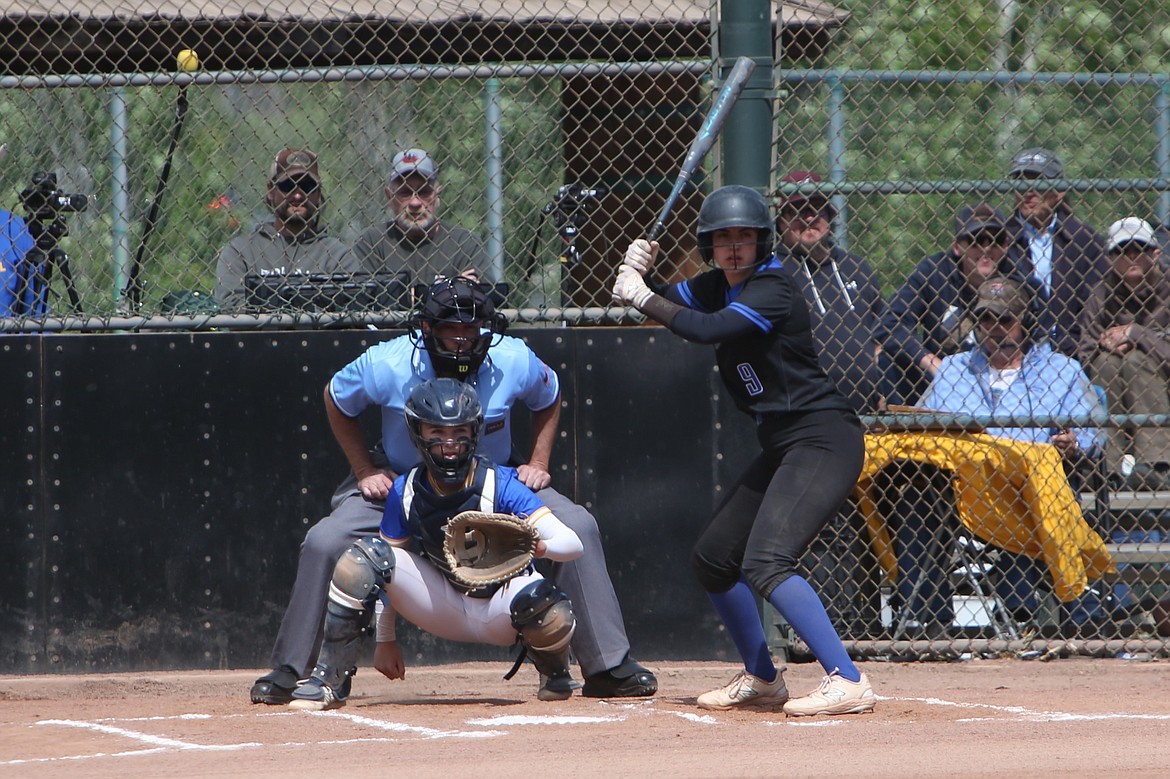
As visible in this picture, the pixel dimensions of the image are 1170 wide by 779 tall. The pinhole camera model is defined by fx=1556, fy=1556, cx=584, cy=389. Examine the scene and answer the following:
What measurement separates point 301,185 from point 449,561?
1964mm

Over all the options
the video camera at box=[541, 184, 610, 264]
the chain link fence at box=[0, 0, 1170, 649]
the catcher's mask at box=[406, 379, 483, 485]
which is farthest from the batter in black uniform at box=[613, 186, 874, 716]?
the chain link fence at box=[0, 0, 1170, 649]

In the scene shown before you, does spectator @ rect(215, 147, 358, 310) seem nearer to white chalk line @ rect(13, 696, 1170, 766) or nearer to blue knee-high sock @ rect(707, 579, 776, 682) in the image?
white chalk line @ rect(13, 696, 1170, 766)

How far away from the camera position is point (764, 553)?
196 inches

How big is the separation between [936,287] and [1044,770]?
3.08 meters

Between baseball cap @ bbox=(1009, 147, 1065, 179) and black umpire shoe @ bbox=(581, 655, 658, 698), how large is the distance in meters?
2.73

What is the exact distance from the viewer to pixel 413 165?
6.30 m

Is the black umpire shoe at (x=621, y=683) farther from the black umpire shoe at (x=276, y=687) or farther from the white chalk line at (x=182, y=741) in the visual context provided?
the black umpire shoe at (x=276, y=687)

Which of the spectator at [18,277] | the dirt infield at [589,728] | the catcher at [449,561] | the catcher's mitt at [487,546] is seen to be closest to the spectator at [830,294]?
the dirt infield at [589,728]

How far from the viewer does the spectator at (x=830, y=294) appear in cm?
627

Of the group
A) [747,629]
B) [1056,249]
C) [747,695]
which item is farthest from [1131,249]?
[747,695]

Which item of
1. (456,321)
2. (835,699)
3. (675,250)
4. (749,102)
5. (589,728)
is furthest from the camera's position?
(675,250)

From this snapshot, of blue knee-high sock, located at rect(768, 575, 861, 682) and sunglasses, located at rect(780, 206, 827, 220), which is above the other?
sunglasses, located at rect(780, 206, 827, 220)

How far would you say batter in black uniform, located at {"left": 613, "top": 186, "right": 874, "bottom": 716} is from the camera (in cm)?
497

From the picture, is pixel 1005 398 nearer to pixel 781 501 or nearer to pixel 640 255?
pixel 781 501
